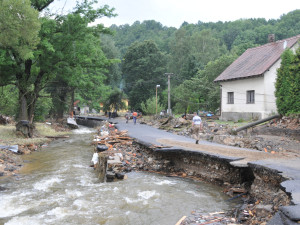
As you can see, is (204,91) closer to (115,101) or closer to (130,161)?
(115,101)

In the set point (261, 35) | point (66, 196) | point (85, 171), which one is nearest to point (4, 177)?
point (85, 171)

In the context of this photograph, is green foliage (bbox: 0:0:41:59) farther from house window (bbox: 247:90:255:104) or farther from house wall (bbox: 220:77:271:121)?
house window (bbox: 247:90:255:104)

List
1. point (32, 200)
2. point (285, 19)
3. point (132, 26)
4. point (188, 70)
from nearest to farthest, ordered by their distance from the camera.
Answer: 1. point (32, 200)
2. point (188, 70)
3. point (285, 19)
4. point (132, 26)

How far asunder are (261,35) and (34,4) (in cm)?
5735

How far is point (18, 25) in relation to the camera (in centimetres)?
1508

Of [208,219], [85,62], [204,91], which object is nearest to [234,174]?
[208,219]

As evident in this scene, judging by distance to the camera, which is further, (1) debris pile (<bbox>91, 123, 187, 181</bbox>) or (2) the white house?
(2) the white house

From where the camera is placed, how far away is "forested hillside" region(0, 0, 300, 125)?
670 inches

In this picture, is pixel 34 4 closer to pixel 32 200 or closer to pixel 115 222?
pixel 32 200

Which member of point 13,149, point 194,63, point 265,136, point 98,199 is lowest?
point 98,199

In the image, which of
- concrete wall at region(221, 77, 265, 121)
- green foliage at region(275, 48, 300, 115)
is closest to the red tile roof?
concrete wall at region(221, 77, 265, 121)

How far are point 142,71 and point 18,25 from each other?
1729 inches

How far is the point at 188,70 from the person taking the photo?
52875 mm

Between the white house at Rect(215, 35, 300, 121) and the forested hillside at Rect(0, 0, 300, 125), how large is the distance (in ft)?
21.1
